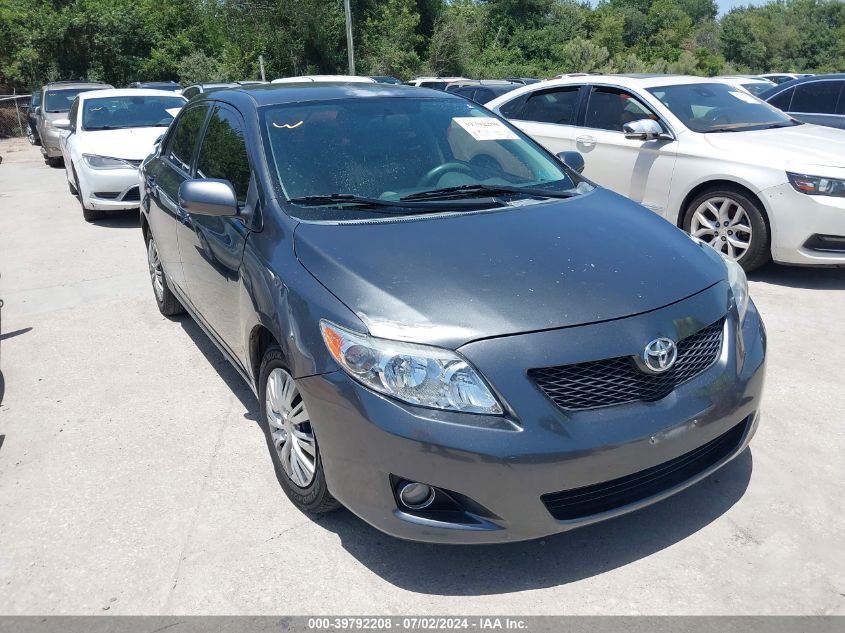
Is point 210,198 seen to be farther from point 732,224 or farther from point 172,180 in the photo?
point 732,224

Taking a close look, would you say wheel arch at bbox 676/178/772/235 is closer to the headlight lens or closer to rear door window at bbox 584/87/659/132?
the headlight lens

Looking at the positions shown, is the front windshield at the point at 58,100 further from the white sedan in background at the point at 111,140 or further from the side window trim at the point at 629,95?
the side window trim at the point at 629,95

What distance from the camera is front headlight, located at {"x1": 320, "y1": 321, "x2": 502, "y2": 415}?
2447 millimetres

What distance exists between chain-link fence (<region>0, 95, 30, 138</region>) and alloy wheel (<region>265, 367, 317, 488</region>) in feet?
83.1

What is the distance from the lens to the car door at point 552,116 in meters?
7.48

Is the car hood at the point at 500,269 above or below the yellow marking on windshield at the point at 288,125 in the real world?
below

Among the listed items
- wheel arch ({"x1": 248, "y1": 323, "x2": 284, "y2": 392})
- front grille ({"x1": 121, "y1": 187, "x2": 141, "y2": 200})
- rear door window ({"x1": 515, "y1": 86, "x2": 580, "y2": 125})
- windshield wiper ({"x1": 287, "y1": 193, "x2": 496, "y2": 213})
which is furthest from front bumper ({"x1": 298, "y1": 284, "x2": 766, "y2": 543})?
front grille ({"x1": 121, "y1": 187, "x2": 141, "y2": 200})

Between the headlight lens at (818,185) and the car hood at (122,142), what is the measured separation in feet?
23.2

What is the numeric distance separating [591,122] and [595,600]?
5.65 metres

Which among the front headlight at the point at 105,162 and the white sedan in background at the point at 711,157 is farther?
the front headlight at the point at 105,162

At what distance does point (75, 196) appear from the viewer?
38.4 ft

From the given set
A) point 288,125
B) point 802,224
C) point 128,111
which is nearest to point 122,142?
point 128,111

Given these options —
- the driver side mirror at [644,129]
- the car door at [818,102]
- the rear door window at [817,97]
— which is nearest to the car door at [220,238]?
the driver side mirror at [644,129]

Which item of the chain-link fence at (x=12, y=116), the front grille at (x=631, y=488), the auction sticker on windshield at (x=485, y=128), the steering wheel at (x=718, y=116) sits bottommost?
the chain-link fence at (x=12, y=116)
